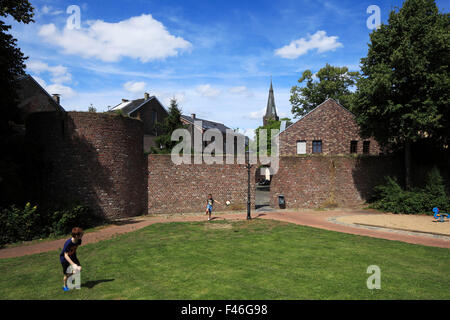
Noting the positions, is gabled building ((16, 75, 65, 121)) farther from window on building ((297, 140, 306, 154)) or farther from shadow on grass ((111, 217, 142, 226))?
window on building ((297, 140, 306, 154))

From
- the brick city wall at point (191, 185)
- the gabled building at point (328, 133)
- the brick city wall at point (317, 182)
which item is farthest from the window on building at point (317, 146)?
the brick city wall at point (191, 185)

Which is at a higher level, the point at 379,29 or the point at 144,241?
the point at 379,29

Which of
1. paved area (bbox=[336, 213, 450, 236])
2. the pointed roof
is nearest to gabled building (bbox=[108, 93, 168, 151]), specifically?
paved area (bbox=[336, 213, 450, 236])

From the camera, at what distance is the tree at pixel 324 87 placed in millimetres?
38906

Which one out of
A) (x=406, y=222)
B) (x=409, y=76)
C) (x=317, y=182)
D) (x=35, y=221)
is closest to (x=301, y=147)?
(x=317, y=182)

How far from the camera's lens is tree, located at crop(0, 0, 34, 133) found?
12.2 meters

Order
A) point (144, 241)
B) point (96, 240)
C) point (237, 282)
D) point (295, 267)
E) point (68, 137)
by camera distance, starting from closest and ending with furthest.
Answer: point (237, 282)
point (295, 267)
point (144, 241)
point (96, 240)
point (68, 137)

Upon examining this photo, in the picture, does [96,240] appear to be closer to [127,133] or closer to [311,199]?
[127,133]

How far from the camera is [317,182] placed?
20.5 meters

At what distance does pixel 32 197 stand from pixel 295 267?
49.3 feet

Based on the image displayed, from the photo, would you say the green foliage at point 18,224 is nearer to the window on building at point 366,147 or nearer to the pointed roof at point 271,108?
the window on building at point 366,147

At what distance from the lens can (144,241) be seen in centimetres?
1109

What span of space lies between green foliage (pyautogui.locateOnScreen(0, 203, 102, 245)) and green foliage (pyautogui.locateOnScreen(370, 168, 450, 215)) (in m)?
19.8
